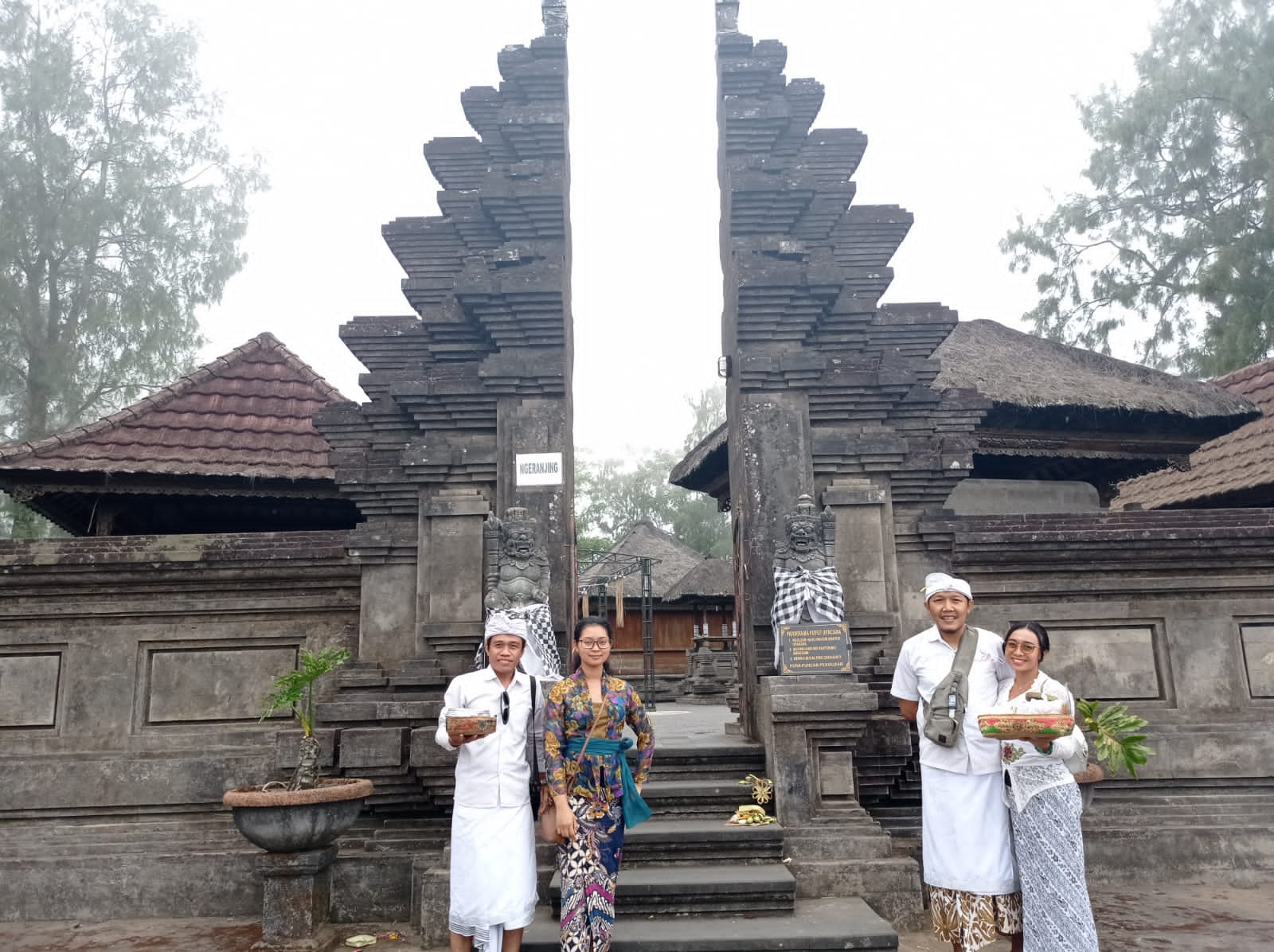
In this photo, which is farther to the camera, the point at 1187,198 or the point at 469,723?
the point at 1187,198

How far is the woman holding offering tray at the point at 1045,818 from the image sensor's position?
3.72 m

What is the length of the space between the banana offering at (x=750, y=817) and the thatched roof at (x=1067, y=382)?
624cm

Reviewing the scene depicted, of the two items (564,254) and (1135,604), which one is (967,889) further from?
(564,254)

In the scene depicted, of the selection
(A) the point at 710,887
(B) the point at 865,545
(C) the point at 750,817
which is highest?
(B) the point at 865,545

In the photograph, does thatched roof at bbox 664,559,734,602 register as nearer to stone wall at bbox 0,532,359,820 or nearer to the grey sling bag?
stone wall at bbox 0,532,359,820

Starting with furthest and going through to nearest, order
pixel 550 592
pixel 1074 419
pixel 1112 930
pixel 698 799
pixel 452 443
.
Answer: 1. pixel 1074 419
2. pixel 452 443
3. pixel 550 592
4. pixel 698 799
5. pixel 1112 930

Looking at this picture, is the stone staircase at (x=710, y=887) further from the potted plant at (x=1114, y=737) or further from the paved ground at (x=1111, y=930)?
the potted plant at (x=1114, y=737)

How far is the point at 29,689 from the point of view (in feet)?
21.6

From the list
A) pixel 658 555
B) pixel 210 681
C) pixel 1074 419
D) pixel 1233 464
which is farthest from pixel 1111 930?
pixel 658 555

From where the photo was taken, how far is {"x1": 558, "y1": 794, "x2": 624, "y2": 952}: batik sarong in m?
4.07

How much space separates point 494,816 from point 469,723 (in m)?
0.47

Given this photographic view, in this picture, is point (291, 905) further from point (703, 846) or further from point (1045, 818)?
point (1045, 818)

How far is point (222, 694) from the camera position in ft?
21.6

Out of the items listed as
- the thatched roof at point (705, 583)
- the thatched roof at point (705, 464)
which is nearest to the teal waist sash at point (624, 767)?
the thatched roof at point (705, 464)
